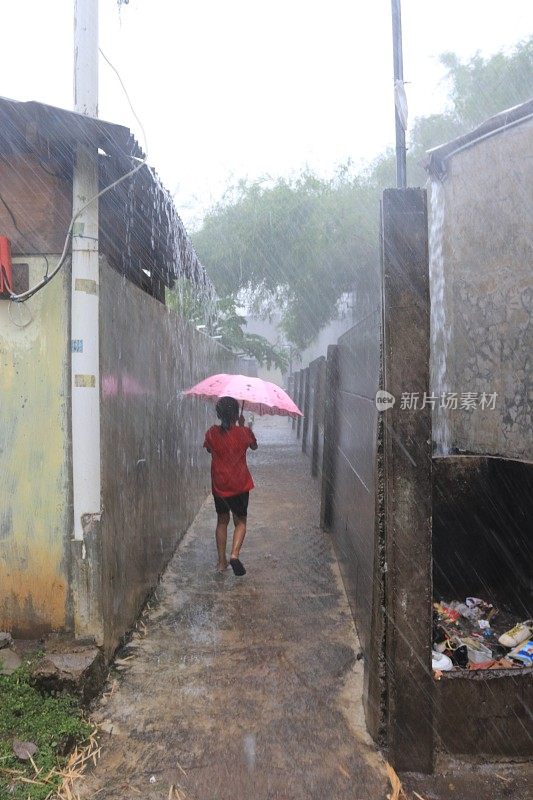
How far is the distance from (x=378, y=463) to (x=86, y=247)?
211 centimetres

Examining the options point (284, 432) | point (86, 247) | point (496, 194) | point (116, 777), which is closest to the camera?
point (116, 777)

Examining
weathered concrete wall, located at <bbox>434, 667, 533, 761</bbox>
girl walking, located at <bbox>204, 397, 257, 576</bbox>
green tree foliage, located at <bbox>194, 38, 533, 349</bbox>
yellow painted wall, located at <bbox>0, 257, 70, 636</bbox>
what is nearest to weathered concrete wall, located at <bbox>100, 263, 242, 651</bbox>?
yellow painted wall, located at <bbox>0, 257, 70, 636</bbox>

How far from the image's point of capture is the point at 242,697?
11.4ft

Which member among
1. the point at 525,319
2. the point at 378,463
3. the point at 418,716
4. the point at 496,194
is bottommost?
the point at 418,716

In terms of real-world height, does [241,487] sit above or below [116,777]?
above

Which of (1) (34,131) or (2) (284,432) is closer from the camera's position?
(1) (34,131)

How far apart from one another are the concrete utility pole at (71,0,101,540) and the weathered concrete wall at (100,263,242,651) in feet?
0.26

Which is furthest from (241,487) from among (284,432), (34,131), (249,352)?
(284,432)

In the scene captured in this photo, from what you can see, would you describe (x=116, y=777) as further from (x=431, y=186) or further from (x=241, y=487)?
(x=431, y=186)

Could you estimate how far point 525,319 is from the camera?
209 inches

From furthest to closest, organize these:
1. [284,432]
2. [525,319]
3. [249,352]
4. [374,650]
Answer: [284,432]
[249,352]
[525,319]
[374,650]

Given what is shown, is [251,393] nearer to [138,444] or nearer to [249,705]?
[138,444]

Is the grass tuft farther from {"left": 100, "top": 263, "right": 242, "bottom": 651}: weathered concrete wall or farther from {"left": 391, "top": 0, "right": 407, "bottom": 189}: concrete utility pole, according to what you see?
{"left": 391, "top": 0, "right": 407, "bottom": 189}: concrete utility pole

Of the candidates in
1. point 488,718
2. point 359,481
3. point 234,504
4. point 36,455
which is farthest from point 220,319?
point 488,718
